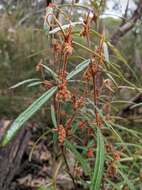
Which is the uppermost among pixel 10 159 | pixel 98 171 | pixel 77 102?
pixel 77 102

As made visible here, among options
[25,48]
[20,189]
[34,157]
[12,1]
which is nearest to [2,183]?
[20,189]

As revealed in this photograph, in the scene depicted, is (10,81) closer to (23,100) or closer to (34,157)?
(23,100)

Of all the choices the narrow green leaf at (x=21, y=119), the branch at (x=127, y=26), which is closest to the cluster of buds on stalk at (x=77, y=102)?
the narrow green leaf at (x=21, y=119)

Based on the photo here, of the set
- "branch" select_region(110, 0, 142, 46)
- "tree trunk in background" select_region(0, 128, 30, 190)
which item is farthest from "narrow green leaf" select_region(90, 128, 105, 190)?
"branch" select_region(110, 0, 142, 46)

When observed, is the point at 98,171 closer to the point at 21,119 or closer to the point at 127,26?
the point at 21,119

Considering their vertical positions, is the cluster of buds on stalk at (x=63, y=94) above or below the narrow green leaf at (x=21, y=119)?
above

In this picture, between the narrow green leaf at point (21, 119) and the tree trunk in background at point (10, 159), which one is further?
Result: the tree trunk in background at point (10, 159)

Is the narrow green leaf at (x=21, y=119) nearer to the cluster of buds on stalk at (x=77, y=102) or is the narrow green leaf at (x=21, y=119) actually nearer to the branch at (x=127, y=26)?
the cluster of buds on stalk at (x=77, y=102)

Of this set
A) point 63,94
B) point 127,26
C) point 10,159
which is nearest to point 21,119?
point 63,94
